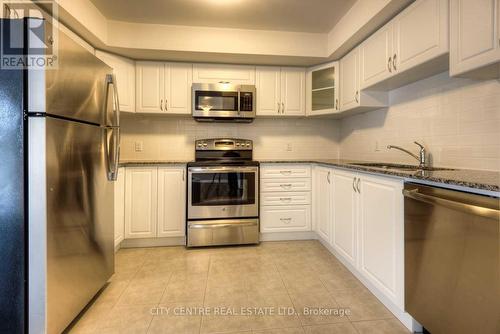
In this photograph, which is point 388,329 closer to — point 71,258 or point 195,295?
point 195,295

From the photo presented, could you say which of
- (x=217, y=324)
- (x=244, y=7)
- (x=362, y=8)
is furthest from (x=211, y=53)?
(x=217, y=324)

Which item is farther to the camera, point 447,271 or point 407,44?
point 407,44

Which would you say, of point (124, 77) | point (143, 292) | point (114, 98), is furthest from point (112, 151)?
point (124, 77)

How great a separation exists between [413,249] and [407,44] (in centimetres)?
140

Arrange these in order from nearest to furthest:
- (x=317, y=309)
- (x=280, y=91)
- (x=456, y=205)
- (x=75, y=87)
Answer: (x=456, y=205), (x=75, y=87), (x=317, y=309), (x=280, y=91)

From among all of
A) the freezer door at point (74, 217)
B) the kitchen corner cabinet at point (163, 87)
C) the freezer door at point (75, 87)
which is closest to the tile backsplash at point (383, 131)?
the kitchen corner cabinet at point (163, 87)

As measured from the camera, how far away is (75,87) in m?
1.44

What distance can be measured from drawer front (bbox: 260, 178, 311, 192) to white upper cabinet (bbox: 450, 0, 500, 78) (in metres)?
1.74

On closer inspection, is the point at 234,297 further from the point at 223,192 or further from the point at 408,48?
the point at 408,48

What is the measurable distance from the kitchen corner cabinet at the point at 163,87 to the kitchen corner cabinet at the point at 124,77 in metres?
0.06

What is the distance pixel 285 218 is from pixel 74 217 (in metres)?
2.06

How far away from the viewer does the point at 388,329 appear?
4.81 feet

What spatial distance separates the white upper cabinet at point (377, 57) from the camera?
202cm

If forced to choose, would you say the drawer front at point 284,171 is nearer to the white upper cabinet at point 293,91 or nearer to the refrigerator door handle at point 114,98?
the white upper cabinet at point 293,91
